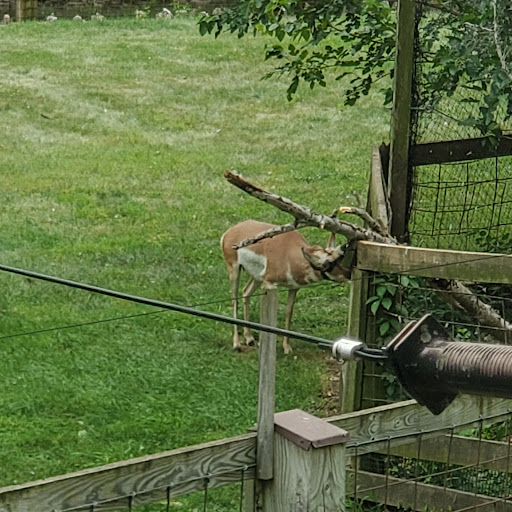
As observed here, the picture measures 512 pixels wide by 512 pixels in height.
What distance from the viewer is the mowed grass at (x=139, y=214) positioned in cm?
678

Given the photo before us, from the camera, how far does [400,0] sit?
6.23m

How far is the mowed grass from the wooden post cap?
1402mm

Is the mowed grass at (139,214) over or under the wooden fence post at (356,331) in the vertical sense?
under

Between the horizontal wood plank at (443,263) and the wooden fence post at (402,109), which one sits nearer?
the horizontal wood plank at (443,263)

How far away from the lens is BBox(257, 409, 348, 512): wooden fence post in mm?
3037

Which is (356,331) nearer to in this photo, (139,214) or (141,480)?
(141,480)

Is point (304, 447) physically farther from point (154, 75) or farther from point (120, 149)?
point (154, 75)

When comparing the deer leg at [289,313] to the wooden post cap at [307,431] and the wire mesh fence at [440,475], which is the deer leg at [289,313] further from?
the wooden post cap at [307,431]

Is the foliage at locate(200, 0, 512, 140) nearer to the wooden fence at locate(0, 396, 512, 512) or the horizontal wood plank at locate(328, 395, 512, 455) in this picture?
the horizontal wood plank at locate(328, 395, 512, 455)

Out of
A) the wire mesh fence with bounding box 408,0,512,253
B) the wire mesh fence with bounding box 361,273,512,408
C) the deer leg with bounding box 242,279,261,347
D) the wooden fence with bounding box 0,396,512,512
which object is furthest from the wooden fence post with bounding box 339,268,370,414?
the deer leg with bounding box 242,279,261,347

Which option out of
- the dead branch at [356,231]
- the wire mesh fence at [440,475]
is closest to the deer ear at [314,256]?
the dead branch at [356,231]

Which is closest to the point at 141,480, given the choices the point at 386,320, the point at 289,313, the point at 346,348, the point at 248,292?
the point at 346,348

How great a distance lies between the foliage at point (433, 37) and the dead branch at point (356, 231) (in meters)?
1.20

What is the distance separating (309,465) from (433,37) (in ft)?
16.7
